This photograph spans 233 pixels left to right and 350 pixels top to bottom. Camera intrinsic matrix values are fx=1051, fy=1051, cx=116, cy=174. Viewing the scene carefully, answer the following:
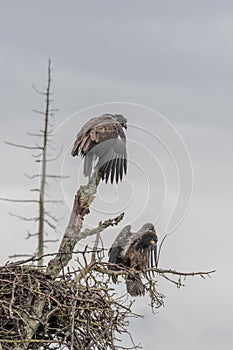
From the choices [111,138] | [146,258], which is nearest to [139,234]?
[146,258]

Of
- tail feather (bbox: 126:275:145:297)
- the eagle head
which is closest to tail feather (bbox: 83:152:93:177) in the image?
the eagle head

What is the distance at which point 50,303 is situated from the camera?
4.48 m

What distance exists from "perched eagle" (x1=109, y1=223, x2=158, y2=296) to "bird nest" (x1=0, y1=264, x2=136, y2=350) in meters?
0.39

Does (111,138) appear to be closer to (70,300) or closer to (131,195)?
(131,195)

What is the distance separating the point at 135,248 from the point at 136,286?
11.2 inches

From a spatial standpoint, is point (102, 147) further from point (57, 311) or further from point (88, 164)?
point (57, 311)

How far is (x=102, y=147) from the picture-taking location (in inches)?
200

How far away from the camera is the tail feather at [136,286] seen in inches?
189

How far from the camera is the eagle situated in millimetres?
5062

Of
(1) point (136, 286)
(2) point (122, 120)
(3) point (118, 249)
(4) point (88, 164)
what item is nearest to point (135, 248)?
(3) point (118, 249)

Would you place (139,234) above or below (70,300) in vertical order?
above

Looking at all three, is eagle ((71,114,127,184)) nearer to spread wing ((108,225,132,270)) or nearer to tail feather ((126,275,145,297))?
spread wing ((108,225,132,270))

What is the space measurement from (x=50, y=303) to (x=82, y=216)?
0.63 metres

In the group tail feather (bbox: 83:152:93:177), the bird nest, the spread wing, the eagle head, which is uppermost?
the eagle head
